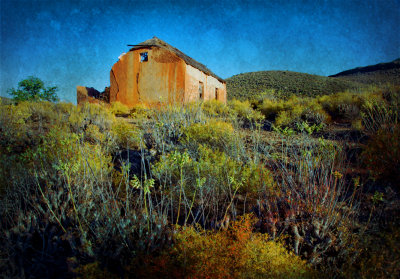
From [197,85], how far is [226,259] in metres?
11.7

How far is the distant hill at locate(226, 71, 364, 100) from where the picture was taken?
101 ft

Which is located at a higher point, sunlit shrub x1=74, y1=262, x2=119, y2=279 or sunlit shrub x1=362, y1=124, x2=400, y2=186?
sunlit shrub x1=362, y1=124, x2=400, y2=186

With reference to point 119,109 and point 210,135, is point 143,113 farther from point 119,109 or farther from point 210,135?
point 210,135

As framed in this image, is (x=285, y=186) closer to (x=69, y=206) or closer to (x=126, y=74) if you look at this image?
(x=69, y=206)

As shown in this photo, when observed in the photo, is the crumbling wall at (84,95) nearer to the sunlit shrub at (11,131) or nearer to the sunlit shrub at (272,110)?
the sunlit shrub at (11,131)

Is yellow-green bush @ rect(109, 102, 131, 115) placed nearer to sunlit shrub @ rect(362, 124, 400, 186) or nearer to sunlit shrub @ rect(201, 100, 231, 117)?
sunlit shrub @ rect(201, 100, 231, 117)

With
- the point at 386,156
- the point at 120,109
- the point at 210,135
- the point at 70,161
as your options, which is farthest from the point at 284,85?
the point at 70,161

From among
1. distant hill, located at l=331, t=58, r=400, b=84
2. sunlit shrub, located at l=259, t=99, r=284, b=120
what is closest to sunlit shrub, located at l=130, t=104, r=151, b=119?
sunlit shrub, located at l=259, t=99, r=284, b=120

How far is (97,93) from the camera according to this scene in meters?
14.0

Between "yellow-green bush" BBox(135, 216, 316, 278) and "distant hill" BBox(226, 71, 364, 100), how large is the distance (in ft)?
88.6

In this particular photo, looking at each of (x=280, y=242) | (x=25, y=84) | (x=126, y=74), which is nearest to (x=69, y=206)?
(x=280, y=242)

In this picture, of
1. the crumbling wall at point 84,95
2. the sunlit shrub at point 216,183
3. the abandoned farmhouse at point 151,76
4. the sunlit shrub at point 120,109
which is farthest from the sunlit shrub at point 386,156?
the crumbling wall at point 84,95

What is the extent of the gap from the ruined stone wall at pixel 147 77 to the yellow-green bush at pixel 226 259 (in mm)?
9116

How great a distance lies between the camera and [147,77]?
11453mm
